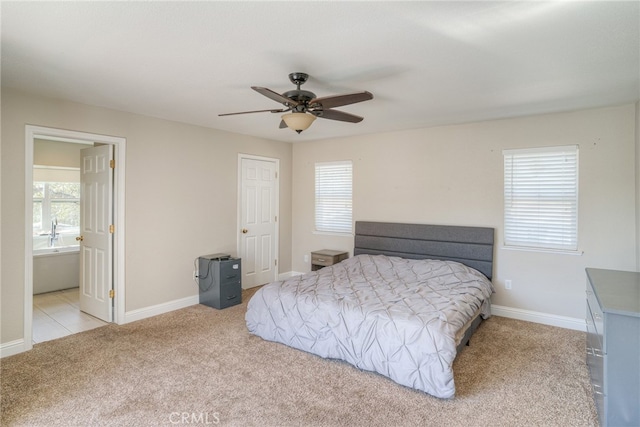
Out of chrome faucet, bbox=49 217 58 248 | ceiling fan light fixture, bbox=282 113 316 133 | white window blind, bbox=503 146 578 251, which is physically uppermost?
ceiling fan light fixture, bbox=282 113 316 133

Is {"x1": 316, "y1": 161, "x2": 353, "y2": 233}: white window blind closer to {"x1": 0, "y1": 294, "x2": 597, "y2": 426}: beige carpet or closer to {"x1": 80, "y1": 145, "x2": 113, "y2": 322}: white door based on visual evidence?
{"x1": 0, "y1": 294, "x2": 597, "y2": 426}: beige carpet

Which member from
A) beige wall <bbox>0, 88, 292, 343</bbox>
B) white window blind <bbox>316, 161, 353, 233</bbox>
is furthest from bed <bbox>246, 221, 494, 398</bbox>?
beige wall <bbox>0, 88, 292, 343</bbox>

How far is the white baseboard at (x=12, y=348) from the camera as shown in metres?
3.06

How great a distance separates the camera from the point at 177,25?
77.4 inches

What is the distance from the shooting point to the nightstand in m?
5.17

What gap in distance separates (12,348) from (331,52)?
12.5ft

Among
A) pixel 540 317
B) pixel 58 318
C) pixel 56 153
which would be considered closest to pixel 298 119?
pixel 540 317

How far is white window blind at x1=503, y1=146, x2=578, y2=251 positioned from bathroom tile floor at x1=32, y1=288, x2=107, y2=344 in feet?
16.5

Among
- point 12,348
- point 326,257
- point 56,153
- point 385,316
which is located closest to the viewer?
point 385,316

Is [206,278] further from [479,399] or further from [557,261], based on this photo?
[557,261]

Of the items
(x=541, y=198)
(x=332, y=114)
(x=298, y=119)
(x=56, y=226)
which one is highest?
(x=332, y=114)

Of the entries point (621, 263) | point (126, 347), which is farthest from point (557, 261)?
point (126, 347)

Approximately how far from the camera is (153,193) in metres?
4.15

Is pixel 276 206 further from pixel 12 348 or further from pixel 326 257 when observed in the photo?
pixel 12 348
